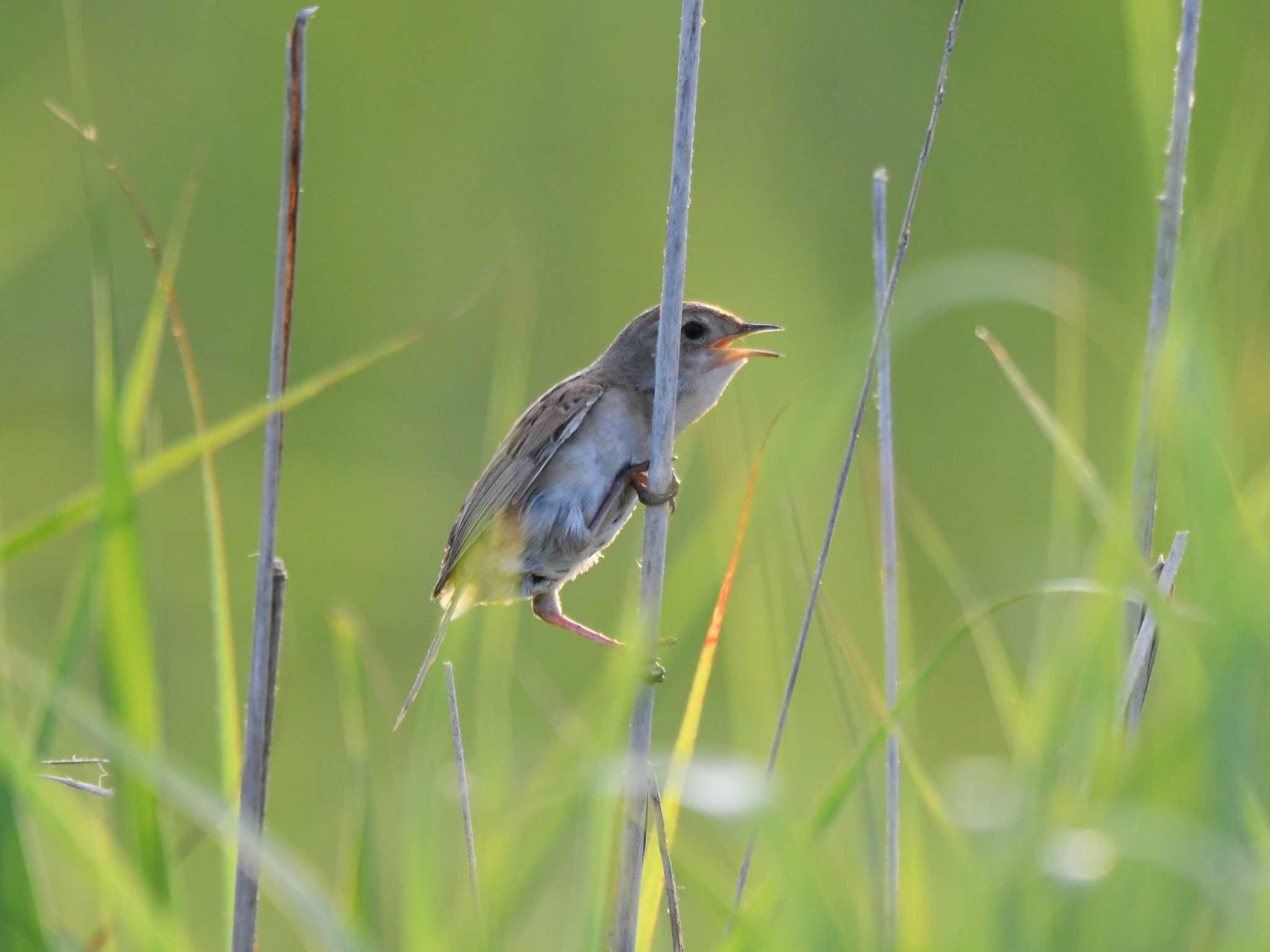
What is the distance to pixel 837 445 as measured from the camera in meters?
4.11

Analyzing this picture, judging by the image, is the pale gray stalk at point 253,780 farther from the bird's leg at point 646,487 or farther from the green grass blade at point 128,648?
the bird's leg at point 646,487

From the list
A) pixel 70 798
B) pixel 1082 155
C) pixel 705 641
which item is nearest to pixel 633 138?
pixel 1082 155

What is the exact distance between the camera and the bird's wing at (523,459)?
381 centimetres

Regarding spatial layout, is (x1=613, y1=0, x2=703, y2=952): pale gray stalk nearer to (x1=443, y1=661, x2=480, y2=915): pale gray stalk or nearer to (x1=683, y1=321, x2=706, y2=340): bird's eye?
(x1=443, y1=661, x2=480, y2=915): pale gray stalk

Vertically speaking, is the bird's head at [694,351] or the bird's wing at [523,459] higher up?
the bird's head at [694,351]

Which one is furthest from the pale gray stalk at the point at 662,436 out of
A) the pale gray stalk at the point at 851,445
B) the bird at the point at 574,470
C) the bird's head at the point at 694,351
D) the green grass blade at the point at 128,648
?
the bird's head at the point at 694,351

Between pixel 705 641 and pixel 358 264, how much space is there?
33.1 ft

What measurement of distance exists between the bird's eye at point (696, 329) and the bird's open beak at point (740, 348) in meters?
0.04

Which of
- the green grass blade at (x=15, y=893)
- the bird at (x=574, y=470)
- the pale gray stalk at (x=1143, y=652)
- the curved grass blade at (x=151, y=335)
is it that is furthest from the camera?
the bird at (x=574, y=470)

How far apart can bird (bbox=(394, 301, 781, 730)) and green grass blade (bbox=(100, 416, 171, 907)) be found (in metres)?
1.80

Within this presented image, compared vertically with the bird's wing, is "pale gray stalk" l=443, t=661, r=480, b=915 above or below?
below

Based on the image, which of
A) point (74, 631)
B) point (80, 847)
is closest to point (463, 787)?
point (74, 631)


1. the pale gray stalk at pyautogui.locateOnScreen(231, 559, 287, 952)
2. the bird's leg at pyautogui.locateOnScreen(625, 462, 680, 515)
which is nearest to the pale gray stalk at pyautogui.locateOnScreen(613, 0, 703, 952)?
the bird's leg at pyautogui.locateOnScreen(625, 462, 680, 515)

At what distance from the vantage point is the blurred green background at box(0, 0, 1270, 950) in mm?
2170
